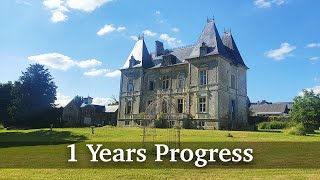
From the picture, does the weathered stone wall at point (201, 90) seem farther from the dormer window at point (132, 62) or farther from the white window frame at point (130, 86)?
the dormer window at point (132, 62)

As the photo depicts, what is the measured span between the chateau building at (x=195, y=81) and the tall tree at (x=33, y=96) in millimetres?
12392

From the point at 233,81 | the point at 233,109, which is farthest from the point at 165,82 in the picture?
the point at 233,109

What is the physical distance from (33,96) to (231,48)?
29.2 metres

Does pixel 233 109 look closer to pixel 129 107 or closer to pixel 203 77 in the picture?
pixel 203 77

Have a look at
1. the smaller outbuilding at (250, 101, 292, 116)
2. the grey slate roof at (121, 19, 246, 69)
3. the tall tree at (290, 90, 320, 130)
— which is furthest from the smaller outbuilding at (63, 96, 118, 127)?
the tall tree at (290, 90, 320, 130)

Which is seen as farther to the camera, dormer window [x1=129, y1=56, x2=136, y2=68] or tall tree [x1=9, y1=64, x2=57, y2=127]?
tall tree [x1=9, y1=64, x2=57, y2=127]

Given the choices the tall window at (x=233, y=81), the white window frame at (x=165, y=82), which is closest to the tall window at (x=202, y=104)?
the tall window at (x=233, y=81)

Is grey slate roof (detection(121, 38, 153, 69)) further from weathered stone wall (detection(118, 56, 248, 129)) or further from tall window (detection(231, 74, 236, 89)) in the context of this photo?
tall window (detection(231, 74, 236, 89))

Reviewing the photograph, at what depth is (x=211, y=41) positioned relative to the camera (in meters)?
36.0

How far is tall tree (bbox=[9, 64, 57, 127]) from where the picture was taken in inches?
1833

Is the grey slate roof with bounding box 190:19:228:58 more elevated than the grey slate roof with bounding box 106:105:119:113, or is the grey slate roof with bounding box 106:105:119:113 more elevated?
the grey slate roof with bounding box 190:19:228:58

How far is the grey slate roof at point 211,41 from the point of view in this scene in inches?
1380

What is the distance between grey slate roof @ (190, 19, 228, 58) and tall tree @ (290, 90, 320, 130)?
33.3 feet

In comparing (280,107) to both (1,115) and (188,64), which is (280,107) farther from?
(1,115)
